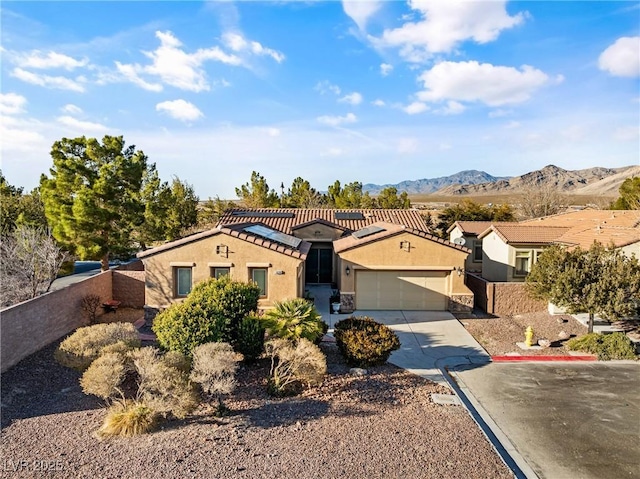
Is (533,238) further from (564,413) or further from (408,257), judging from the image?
(564,413)

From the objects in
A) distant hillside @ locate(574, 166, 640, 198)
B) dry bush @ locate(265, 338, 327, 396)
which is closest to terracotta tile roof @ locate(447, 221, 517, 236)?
dry bush @ locate(265, 338, 327, 396)

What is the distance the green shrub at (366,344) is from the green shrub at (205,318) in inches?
129

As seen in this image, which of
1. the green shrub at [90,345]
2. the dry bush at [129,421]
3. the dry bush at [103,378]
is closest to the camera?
the dry bush at [129,421]

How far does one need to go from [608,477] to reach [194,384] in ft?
30.4

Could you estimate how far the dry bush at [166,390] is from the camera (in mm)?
9602

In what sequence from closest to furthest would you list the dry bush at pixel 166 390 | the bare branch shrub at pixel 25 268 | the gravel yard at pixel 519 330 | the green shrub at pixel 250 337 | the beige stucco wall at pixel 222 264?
1. the dry bush at pixel 166 390
2. the green shrub at pixel 250 337
3. the gravel yard at pixel 519 330
4. the bare branch shrub at pixel 25 268
5. the beige stucco wall at pixel 222 264

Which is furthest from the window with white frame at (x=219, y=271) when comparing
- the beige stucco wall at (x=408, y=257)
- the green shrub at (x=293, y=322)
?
the green shrub at (x=293, y=322)

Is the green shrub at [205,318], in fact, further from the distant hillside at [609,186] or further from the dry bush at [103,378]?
the distant hillside at [609,186]

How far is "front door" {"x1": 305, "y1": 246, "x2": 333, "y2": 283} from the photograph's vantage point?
26.4 m

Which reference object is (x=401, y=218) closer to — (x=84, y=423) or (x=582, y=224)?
(x=582, y=224)

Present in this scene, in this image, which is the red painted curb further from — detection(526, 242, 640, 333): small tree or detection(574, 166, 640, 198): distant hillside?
detection(574, 166, 640, 198): distant hillside

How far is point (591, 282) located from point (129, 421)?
629 inches

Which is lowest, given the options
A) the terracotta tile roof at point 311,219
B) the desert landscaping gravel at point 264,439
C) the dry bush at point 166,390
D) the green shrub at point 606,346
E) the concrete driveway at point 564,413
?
the concrete driveway at point 564,413

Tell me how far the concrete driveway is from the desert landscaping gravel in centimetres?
107
